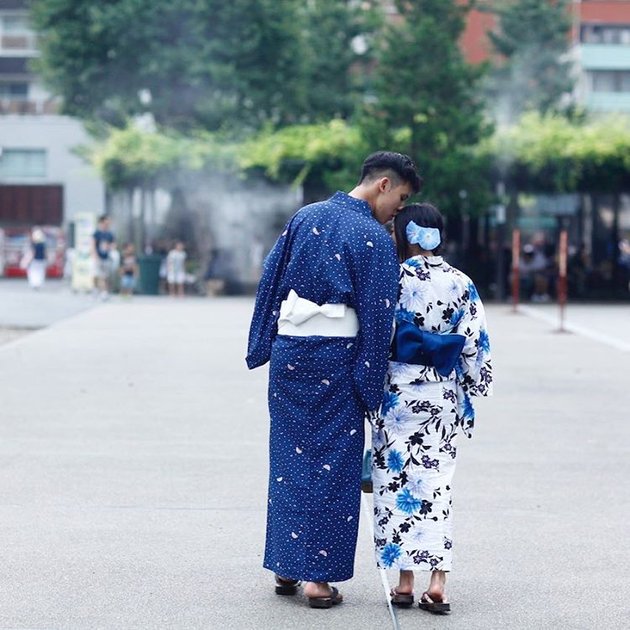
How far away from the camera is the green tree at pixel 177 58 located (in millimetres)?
43062

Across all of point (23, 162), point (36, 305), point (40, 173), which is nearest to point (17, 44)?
point (23, 162)

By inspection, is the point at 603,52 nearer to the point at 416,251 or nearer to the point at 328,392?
the point at 416,251

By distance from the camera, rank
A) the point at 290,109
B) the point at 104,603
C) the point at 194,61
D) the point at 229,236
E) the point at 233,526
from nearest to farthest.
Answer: the point at 104,603
the point at 233,526
the point at 229,236
the point at 194,61
the point at 290,109

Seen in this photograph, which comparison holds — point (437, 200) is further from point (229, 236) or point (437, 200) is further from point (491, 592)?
point (491, 592)

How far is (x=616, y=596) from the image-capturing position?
224 inches

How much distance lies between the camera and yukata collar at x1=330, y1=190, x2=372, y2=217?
552 centimetres

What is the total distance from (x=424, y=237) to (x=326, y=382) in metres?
0.66

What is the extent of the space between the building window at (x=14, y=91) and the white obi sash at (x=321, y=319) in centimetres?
5541

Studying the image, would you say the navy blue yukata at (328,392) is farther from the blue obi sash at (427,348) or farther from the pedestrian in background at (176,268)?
the pedestrian in background at (176,268)

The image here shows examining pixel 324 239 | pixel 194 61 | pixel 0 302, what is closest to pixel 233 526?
pixel 324 239

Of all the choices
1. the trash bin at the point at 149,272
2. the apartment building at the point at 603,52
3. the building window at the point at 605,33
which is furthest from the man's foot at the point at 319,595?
the building window at the point at 605,33

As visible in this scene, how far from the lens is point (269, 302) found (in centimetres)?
556

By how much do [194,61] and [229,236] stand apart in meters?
7.90

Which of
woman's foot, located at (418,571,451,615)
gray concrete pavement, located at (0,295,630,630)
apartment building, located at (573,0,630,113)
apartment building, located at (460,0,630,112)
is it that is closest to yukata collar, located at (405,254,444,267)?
woman's foot, located at (418,571,451,615)
